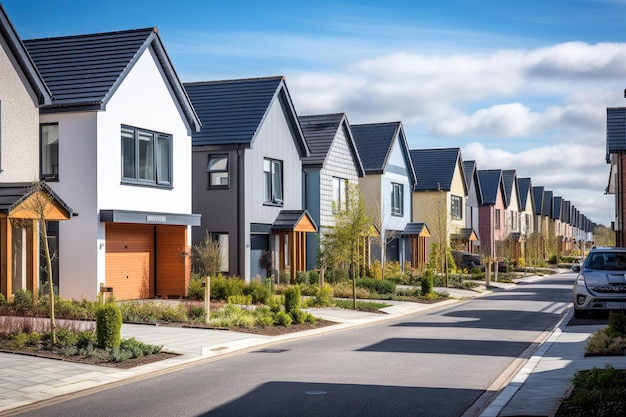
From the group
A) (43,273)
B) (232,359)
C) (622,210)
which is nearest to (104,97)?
(43,273)

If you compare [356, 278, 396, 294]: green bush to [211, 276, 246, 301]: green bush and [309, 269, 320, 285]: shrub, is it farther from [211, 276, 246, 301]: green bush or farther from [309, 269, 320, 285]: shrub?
[211, 276, 246, 301]: green bush

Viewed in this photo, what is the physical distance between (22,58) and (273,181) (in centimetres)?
1456

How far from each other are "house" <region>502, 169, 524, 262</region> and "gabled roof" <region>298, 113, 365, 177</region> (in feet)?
130

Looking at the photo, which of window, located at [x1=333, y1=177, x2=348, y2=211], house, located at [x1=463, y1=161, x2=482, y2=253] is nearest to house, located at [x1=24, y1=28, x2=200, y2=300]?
window, located at [x1=333, y1=177, x2=348, y2=211]

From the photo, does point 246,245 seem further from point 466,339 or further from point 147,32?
point 466,339

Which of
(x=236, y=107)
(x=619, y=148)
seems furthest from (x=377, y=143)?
(x=236, y=107)

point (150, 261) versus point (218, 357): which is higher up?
point (150, 261)

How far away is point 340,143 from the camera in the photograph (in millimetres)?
42344

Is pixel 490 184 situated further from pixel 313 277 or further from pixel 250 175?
Answer: pixel 250 175

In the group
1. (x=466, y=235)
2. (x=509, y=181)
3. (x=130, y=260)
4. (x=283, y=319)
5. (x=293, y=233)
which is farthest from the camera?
(x=509, y=181)

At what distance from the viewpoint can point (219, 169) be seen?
109 ft

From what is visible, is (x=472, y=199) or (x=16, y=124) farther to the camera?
(x=472, y=199)

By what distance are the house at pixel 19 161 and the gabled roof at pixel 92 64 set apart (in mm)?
2081

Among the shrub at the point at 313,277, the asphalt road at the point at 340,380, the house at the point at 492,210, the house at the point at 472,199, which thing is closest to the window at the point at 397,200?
the shrub at the point at 313,277
